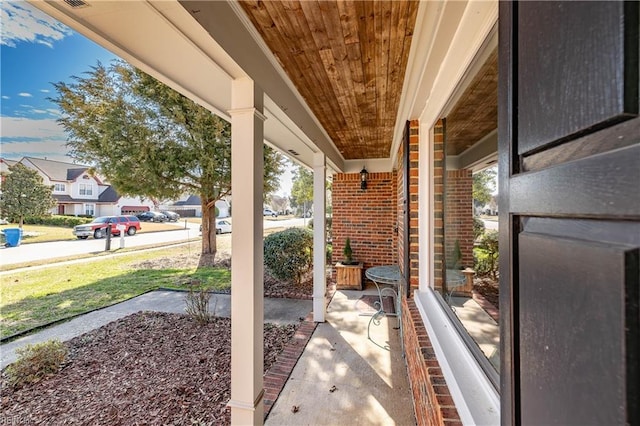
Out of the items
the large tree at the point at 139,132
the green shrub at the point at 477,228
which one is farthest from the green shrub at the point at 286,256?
the green shrub at the point at 477,228

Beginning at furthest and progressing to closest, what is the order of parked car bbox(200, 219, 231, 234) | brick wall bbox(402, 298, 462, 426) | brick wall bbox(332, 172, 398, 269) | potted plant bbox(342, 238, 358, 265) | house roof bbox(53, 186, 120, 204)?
parked car bbox(200, 219, 231, 234) → house roof bbox(53, 186, 120, 204) → brick wall bbox(332, 172, 398, 269) → potted plant bbox(342, 238, 358, 265) → brick wall bbox(402, 298, 462, 426)

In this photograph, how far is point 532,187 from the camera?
581 mm

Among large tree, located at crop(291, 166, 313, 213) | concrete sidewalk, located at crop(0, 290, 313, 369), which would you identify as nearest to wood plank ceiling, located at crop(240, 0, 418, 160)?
concrete sidewalk, located at crop(0, 290, 313, 369)

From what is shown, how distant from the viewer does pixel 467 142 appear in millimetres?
1703

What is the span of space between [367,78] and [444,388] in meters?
2.38

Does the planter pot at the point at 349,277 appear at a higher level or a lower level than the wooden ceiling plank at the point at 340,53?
A: lower

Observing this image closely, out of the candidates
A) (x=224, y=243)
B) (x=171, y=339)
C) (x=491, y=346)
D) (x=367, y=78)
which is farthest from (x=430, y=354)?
(x=224, y=243)

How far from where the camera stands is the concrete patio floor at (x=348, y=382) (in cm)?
217

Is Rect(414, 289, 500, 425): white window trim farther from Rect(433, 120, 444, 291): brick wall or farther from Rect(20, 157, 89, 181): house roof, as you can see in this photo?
Rect(20, 157, 89, 181): house roof

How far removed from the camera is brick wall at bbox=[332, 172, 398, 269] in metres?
6.02

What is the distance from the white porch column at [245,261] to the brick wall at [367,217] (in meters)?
4.54

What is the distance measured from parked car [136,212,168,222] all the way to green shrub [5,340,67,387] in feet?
52.1

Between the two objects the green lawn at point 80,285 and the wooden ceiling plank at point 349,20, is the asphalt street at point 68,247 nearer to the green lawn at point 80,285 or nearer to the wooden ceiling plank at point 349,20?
the green lawn at point 80,285

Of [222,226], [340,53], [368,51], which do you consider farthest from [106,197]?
[368,51]
